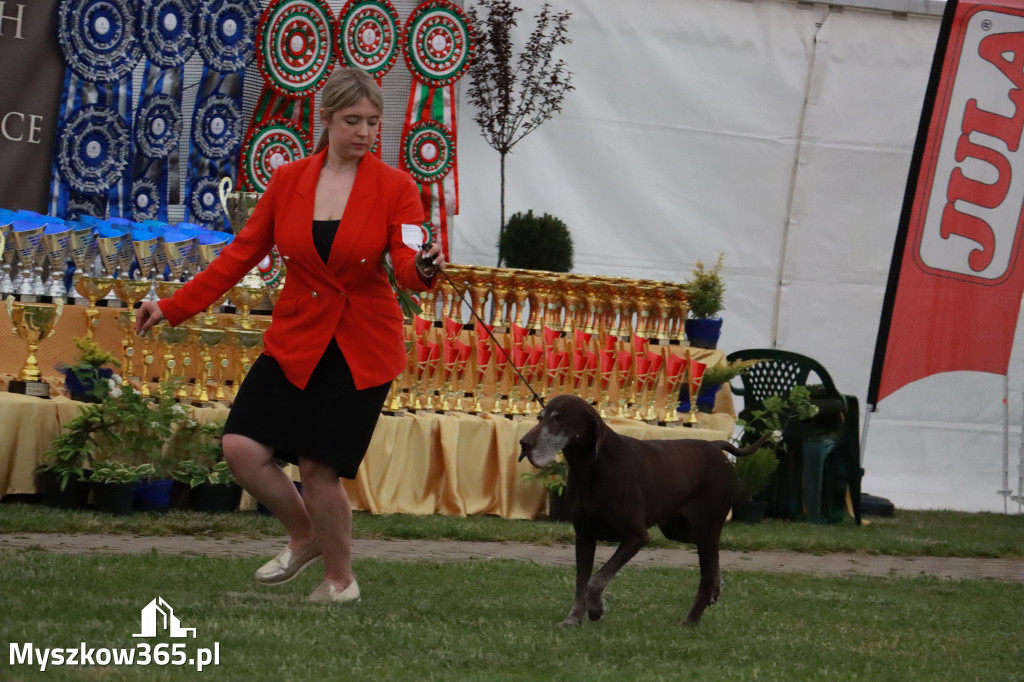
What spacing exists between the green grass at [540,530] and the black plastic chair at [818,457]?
0.63 ft

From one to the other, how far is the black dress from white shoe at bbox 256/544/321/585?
0.49 meters

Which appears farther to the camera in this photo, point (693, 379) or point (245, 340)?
point (693, 379)

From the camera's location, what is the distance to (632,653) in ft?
14.2

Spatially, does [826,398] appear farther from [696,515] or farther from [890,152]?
[696,515]

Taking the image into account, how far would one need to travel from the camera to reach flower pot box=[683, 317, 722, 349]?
9461 millimetres

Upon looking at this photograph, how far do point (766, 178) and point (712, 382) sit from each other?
263 cm

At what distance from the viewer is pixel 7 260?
7.52m

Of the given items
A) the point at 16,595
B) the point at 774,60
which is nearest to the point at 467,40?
the point at 774,60

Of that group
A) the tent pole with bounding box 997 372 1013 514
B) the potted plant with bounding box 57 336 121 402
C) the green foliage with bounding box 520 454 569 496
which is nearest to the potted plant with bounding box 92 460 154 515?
the potted plant with bounding box 57 336 121 402

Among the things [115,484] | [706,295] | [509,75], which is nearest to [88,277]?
[115,484]

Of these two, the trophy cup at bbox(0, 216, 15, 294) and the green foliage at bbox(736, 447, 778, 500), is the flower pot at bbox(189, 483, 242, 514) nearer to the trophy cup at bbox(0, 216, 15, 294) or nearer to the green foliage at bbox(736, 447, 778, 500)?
the trophy cup at bbox(0, 216, 15, 294)

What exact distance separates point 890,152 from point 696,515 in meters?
7.10

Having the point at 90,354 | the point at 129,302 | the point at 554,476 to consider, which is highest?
the point at 129,302

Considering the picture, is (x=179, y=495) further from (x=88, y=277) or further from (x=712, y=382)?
(x=712, y=382)
